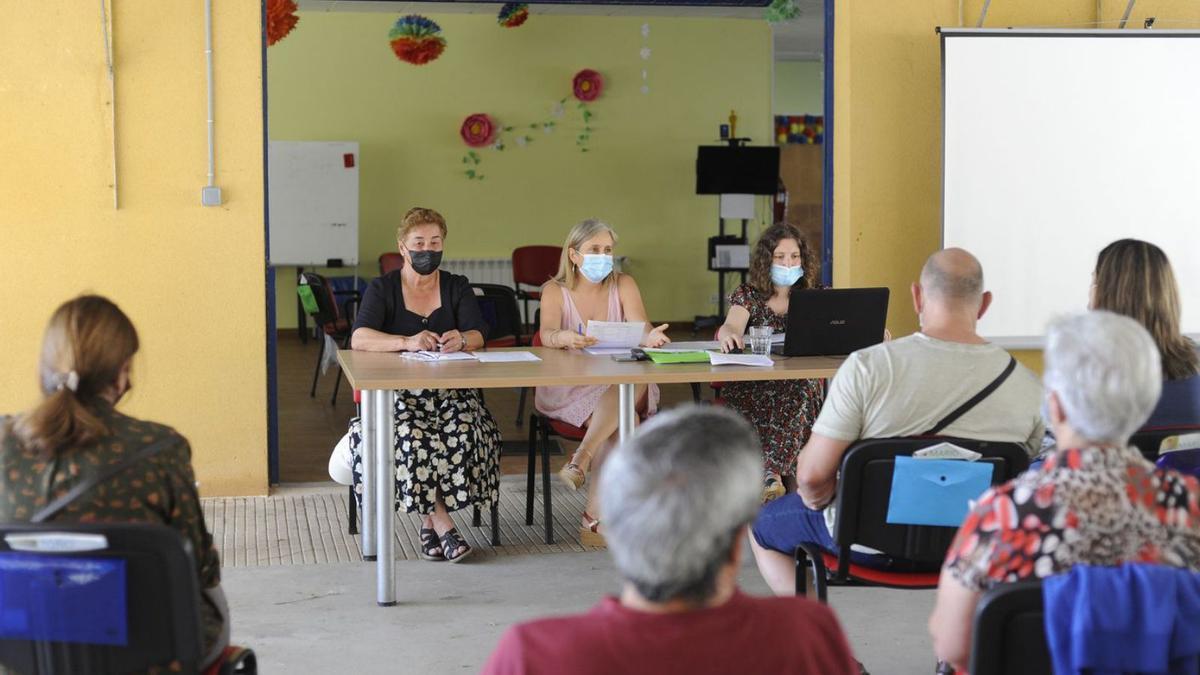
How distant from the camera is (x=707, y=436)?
1.49m

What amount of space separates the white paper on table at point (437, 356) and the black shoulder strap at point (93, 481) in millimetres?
2202

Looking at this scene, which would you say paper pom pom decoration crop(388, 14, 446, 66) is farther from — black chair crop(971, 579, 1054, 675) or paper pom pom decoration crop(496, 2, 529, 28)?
black chair crop(971, 579, 1054, 675)

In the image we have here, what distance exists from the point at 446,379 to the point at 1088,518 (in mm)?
2375

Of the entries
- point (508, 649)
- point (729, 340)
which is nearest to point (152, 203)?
point (729, 340)

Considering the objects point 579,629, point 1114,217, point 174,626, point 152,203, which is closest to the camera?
point 579,629

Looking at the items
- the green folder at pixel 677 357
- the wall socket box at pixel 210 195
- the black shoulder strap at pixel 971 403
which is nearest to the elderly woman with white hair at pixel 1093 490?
the black shoulder strap at pixel 971 403

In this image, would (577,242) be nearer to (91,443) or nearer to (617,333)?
(617,333)

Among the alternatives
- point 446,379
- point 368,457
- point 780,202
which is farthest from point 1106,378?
point 780,202

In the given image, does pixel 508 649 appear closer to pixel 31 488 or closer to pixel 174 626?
pixel 174 626

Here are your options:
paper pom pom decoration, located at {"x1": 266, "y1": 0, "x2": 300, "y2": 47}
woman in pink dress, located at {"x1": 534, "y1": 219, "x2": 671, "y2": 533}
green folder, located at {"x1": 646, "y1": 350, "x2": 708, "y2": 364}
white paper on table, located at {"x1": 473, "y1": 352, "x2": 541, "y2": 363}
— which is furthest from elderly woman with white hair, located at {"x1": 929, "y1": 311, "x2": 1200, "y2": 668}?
paper pom pom decoration, located at {"x1": 266, "y1": 0, "x2": 300, "y2": 47}

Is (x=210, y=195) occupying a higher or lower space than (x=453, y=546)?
higher

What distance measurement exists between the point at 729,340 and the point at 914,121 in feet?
5.65

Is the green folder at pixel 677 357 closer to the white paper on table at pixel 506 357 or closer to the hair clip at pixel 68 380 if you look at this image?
the white paper on table at pixel 506 357

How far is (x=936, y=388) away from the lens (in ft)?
9.49
